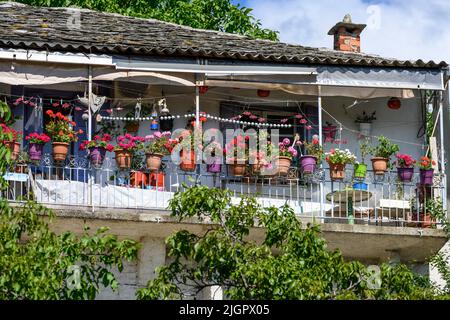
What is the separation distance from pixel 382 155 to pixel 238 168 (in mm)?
2126

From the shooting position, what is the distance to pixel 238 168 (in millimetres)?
24734

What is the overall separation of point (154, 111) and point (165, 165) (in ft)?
3.87

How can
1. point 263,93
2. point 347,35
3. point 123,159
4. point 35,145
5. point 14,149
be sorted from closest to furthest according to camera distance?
point 14,149
point 35,145
point 123,159
point 263,93
point 347,35

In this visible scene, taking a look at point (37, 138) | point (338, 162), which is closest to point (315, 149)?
point (338, 162)

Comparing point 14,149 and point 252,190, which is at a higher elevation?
point 14,149

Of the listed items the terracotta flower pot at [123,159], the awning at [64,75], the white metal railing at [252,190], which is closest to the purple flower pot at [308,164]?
the white metal railing at [252,190]

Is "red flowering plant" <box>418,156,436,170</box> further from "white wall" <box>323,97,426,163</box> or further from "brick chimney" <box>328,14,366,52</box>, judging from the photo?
"brick chimney" <box>328,14,366,52</box>

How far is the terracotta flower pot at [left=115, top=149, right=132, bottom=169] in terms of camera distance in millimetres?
24500

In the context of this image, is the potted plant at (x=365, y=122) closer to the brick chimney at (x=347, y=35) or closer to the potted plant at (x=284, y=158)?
the potted plant at (x=284, y=158)

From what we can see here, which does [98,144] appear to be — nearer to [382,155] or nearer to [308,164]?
[308,164]

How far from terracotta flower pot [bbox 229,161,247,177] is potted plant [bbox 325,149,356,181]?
121 cm

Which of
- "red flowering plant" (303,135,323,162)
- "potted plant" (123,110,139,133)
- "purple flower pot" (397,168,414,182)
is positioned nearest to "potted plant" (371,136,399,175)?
"purple flower pot" (397,168,414,182)
